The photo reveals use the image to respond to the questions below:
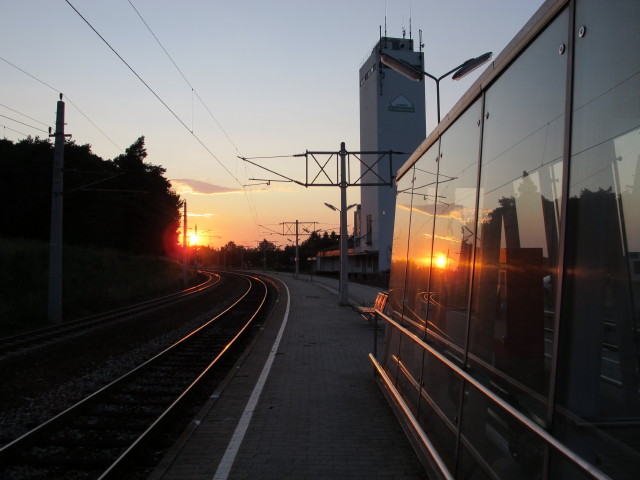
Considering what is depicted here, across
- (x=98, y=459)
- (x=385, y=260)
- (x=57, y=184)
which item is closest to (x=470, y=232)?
(x=98, y=459)

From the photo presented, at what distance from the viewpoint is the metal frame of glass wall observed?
2.19m

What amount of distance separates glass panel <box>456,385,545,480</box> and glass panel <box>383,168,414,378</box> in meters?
3.13

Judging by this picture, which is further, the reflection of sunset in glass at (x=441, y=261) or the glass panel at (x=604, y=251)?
the reflection of sunset in glass at (x=441, y=261)

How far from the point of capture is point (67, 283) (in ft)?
84.8

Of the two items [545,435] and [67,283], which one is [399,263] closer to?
[545,435]

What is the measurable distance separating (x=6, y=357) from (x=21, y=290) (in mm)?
11087

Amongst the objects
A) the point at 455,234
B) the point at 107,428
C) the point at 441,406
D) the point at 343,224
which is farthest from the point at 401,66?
the point at 441,406

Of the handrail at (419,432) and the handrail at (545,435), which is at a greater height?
the handrail at (545,435)

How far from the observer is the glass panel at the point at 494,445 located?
2727 millimetres

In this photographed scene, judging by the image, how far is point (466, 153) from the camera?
4246mm

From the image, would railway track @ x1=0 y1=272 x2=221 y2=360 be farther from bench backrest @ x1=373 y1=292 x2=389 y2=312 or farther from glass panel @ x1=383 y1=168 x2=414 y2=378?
glass panel @ x1=383 y1=168 x2=414 y2=378

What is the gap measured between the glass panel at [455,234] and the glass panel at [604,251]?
1539mm

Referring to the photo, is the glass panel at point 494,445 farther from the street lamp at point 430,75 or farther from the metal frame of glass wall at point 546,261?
the street lamp at point 430,75

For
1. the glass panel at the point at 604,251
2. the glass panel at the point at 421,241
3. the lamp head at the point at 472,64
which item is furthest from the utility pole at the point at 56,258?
the glass panel at the point at 604,251
